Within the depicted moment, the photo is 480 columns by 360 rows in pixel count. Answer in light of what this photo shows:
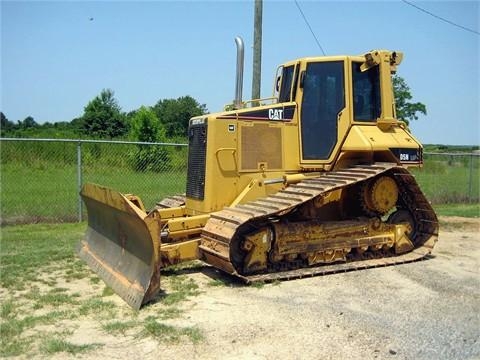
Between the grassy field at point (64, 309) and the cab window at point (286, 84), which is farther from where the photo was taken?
the cab window at point (286, 84)

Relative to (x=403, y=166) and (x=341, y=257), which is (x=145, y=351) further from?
(x=403, y=166)

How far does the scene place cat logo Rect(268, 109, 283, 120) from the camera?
25.6 feet

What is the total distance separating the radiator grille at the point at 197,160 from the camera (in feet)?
25.0

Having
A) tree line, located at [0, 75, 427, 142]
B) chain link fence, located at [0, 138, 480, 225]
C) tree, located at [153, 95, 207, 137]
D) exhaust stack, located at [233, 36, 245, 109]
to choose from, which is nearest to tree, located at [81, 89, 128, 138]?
tree line, located at [0, 75, 427, 142]

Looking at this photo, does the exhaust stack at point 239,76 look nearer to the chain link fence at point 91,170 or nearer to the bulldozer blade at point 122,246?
the bulldozer blade at point 122,246

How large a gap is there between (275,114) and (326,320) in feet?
11.4

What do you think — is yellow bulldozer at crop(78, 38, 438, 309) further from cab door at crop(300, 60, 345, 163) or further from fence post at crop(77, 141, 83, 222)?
fence post at crop(77, 141, 83, 222)

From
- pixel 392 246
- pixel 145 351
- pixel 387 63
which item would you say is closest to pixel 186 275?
pixel 145 351

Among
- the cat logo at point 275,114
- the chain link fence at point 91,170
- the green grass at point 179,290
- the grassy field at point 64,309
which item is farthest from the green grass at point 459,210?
the grassy field at point 64,309

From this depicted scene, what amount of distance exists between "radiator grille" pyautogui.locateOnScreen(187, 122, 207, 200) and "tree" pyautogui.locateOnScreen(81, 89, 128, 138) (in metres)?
22.1

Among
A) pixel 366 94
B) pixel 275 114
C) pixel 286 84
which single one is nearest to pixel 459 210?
pixel 366 94

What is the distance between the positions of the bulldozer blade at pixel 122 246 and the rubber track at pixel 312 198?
91 centimetres

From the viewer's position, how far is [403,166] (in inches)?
321

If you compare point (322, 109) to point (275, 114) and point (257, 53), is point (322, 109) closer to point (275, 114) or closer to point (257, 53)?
point (275, 114)
